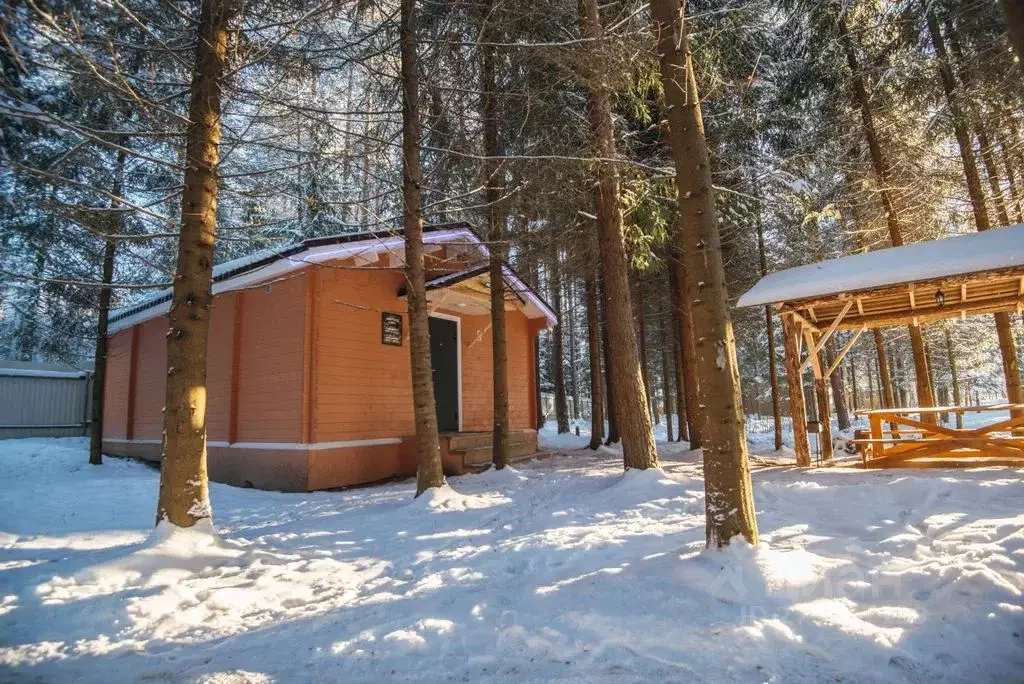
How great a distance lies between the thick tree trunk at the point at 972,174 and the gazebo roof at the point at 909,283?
5.24 ft

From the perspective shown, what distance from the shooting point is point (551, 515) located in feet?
18.6

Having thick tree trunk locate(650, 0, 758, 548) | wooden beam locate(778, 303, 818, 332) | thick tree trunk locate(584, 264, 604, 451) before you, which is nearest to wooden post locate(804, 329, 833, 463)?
wooden beam locate(778, 303, 818, 332)

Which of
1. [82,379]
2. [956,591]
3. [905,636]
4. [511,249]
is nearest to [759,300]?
[511,249]

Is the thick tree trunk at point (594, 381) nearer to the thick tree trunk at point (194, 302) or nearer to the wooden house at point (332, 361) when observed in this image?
the wooden house at point (332, 361)

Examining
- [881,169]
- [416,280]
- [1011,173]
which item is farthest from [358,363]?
[1011,173]

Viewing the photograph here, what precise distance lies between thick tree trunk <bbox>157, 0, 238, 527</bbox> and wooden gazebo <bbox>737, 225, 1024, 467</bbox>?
276 inches

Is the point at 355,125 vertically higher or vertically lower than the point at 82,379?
higher

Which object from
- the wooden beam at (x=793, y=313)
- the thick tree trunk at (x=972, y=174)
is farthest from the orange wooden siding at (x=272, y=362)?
the thick tree trunk at (x=972, y=174)

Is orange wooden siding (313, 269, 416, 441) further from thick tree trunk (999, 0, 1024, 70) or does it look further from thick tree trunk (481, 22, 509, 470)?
thick tree trunk (999, 0, 1024, 70)

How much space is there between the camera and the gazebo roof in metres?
6.98

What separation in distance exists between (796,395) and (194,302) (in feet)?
27.8

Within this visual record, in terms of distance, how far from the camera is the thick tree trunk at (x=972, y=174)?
966cm

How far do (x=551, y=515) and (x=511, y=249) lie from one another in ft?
21.2

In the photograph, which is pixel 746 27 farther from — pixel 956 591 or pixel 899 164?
pixel 956 591
